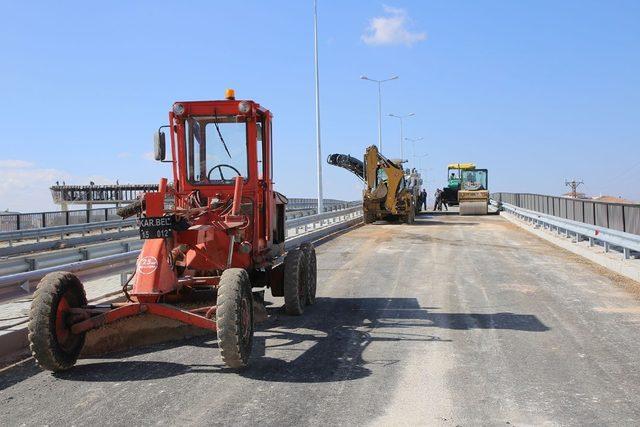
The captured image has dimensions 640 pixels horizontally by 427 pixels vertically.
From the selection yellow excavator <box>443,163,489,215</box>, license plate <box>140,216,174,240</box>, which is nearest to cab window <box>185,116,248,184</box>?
license plate <box>140,216,174,240</box>

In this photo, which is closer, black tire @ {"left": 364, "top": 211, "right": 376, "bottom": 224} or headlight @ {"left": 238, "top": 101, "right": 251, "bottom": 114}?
headlight @ {"left": 238, "top": 101, "right": 251, "bottom": 114}

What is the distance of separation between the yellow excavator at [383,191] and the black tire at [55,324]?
24.3m

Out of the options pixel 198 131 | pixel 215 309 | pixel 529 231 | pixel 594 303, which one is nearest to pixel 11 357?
pixel 215 309

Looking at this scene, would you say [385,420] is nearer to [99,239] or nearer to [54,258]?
[54,258]

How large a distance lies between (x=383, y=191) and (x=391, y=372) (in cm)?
2429

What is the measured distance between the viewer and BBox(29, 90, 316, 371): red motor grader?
571cm

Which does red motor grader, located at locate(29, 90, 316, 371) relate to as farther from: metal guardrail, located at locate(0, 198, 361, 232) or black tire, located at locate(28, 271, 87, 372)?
metal guardrail, located at locate(0, 198, 361, 232)

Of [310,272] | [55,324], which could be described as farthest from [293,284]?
[55,324]

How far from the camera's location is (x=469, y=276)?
484 inches

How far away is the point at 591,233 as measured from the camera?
50.2ft

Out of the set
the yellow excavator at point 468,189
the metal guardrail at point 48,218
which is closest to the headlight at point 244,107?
the metal guardrail at point 48,218

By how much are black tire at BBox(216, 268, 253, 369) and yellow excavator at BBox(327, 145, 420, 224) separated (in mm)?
24257

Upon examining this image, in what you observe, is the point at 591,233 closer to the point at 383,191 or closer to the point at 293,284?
the point at 293,284

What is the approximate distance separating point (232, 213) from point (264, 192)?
0.99 meters
